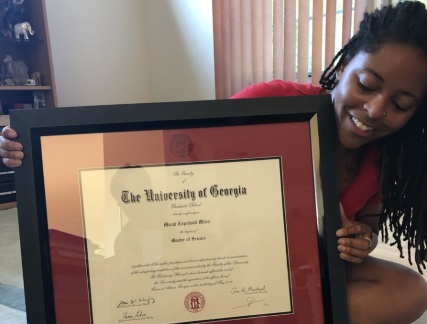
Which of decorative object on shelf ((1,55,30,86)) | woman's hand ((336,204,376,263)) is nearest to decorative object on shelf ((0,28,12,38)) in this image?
decorative object on shelf ((1,55,30,86))

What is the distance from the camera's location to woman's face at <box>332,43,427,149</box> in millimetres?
605

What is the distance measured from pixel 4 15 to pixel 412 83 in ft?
6.69

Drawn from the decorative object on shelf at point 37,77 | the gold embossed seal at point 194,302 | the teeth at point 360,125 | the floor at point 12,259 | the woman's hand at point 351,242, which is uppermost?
the decorative object on shelf at point 37,77

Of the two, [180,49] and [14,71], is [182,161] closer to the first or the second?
[14,71]

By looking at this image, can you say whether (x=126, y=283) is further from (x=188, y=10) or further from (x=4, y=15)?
(x=188, y=10)

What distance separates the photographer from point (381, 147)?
2.44 feet

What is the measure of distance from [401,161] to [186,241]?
0.43 metres

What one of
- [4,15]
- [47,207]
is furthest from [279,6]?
[47,207]

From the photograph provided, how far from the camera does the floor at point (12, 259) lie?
3.17 ft

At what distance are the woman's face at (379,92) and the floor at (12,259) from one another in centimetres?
55
